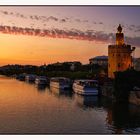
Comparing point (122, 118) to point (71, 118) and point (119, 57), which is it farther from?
point (119, 57)

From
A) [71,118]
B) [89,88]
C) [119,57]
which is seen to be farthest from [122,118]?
[119,57]

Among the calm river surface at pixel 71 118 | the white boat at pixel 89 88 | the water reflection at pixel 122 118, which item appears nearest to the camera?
the calm river surface at pixel 71 118

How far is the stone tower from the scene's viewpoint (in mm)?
17531

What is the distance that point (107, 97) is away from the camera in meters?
16.2

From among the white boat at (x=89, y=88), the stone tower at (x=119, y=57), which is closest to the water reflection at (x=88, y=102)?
the white boat at (x=89, y=88)

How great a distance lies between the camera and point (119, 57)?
18125 mm

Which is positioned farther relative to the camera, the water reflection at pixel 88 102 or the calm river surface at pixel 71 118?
the water reflection at pixel 88 102

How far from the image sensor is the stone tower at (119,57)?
1753 cm

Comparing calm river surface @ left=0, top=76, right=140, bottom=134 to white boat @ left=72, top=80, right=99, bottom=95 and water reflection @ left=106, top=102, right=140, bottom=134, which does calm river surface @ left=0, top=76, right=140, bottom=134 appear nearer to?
water reflection @ left=106, top=102, right=140, bottom=134

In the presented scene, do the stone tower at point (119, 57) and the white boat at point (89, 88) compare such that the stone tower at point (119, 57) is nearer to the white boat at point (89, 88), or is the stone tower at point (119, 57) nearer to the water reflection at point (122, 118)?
the white boat at point (89, 88)

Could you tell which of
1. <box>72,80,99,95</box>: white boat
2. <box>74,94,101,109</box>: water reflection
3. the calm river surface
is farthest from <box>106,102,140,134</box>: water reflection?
<box>72,80,99,95</box>: white boat

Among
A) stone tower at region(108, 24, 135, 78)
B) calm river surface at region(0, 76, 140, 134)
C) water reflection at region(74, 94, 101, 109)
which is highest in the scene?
stone tower at region(108, 24, 135, 78)

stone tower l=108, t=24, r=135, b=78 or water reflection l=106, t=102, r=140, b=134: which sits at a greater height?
stone tower l=108, t=24, r=135, b=78
